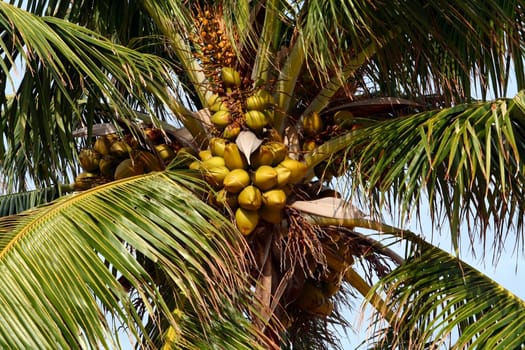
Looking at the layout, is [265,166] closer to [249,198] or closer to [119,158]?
[249,198]

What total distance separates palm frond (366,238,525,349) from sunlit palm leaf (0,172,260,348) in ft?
2.68

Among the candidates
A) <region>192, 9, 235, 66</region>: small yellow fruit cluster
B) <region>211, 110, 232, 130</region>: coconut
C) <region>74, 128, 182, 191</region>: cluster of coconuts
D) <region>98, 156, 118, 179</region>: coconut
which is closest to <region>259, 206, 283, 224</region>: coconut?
<region>211, 110, 232, 130</region>: coconut

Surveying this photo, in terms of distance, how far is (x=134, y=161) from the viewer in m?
5.86

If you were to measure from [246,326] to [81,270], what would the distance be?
0.91 metres

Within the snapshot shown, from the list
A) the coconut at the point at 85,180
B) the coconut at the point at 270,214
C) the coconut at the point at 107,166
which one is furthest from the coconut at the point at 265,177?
the coconut at the point at 85,180

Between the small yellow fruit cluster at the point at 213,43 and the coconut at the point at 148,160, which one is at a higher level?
the small yellow fruit cluster at the point at 213,43

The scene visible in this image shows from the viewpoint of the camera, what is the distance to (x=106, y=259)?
180 inches

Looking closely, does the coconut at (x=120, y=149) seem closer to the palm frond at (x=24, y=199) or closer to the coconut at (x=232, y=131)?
the coconut at (x=232, y=131)

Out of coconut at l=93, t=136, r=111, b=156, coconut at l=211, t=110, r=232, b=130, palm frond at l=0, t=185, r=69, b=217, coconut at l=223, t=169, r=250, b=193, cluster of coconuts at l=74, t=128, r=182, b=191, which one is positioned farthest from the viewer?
palm frond at l=0, t=185, r=69, b=217

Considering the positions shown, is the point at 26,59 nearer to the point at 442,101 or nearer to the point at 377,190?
the point at 377,190

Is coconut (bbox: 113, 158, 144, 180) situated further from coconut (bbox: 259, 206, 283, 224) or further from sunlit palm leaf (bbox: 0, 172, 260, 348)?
coconut (bbox: 259, 206, 283, 224)

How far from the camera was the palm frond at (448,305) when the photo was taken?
4.99m

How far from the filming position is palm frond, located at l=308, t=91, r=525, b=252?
5.04 m

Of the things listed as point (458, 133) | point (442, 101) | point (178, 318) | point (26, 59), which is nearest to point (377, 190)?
point (442, 101)
